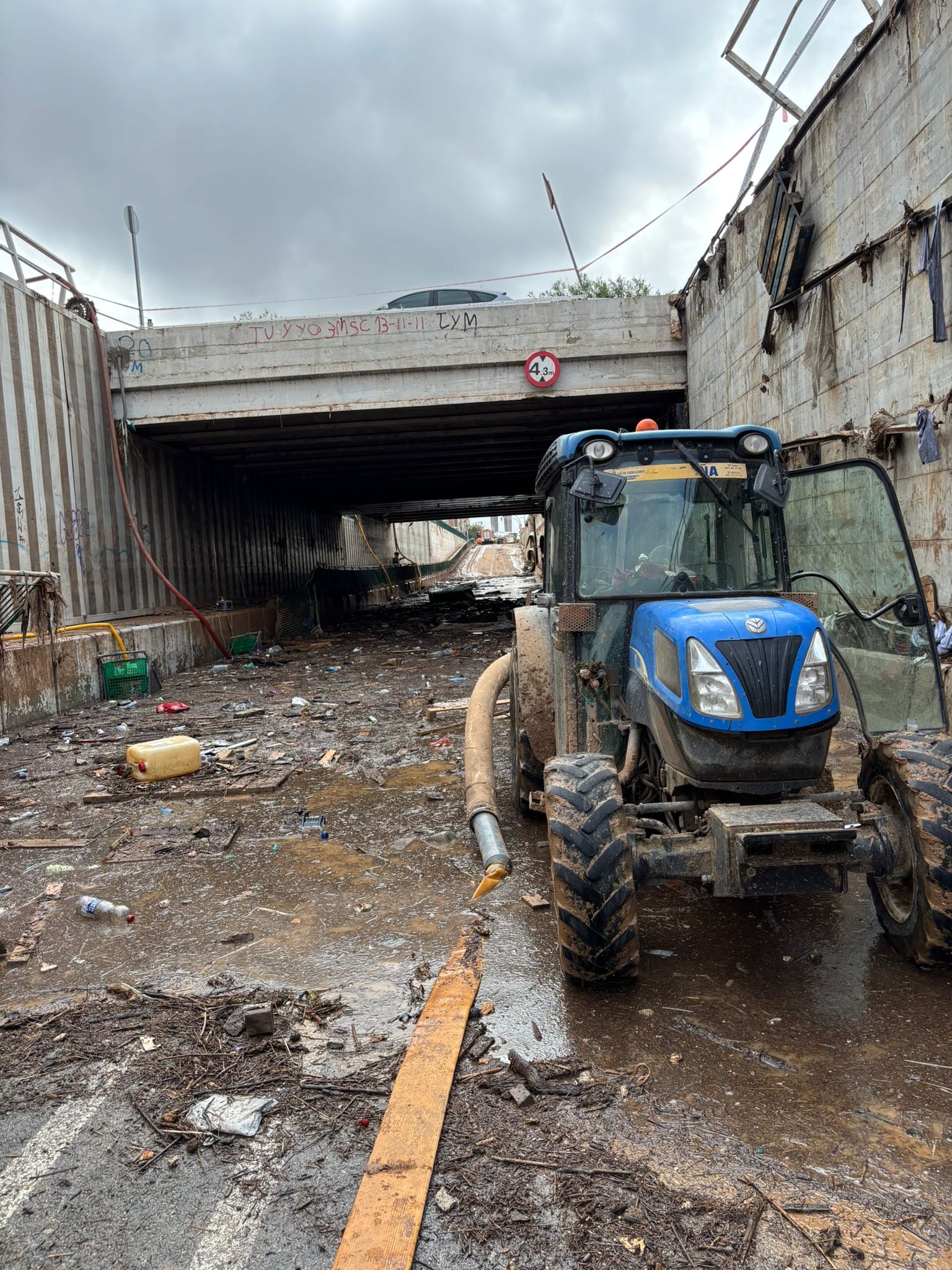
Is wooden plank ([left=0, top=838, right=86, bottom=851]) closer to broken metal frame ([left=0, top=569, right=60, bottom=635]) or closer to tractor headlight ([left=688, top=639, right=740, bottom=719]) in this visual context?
tractor headlight ([left=688, top=639, right=740, bottom=719])

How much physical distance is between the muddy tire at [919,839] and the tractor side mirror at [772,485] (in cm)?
123

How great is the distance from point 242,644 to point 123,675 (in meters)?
5.11

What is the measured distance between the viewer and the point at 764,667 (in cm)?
314

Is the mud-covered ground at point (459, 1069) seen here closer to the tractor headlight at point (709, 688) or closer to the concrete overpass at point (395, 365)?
the tractor headlight at point (709, 688)

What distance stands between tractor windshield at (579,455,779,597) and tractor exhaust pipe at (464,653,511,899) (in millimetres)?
1374

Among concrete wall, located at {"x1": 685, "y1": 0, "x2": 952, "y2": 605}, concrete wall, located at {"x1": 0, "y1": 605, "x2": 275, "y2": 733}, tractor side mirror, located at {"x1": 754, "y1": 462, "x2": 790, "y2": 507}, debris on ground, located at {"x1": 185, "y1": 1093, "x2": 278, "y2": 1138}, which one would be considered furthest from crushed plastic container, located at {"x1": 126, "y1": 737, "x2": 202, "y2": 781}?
concrete wall, located at {"x1": 685, "y1": 0, "x2": 952, "y2": 605}

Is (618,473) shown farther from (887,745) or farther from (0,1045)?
(0,1045)

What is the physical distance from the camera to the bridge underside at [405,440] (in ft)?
50.6

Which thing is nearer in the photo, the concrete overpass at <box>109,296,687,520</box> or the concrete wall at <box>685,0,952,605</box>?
the concrete wall at <box>685,0,952,605</box>

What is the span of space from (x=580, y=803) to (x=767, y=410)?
8267 millimetres

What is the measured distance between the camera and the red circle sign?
46.2 feet

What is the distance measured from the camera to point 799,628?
3.23 meters

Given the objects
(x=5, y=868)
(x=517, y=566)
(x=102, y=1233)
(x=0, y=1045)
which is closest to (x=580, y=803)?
(x=102, y=1233)

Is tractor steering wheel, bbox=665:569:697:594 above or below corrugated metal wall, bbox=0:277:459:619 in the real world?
below
